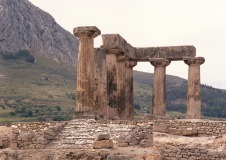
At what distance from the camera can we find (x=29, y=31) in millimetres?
179125

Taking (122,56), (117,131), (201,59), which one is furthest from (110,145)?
(201,59)

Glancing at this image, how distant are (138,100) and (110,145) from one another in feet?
379

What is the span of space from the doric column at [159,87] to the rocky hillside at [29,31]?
128779 mm

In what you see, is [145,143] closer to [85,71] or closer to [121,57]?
[85,71]

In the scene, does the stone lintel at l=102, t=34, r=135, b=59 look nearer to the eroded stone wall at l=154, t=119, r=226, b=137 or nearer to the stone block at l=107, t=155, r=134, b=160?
the eroded stone wall at l=154, t=119, r=226, b=137

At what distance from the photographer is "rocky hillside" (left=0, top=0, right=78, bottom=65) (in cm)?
17300

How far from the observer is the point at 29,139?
27.1 meters

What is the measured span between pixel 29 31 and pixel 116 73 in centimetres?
14322

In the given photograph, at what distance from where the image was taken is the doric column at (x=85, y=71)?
3266 centimetres

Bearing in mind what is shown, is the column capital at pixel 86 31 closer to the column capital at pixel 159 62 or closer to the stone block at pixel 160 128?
the stone block at pixel 160 128

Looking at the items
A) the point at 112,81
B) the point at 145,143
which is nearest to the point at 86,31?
the point at 112,81

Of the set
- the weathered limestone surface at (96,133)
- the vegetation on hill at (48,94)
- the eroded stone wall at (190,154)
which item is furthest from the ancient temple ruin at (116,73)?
the vegetation on hill at (48,94)

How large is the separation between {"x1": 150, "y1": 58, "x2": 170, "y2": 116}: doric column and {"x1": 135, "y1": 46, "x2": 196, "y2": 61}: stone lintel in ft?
2.29

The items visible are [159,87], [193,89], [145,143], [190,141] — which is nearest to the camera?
[145,143]
